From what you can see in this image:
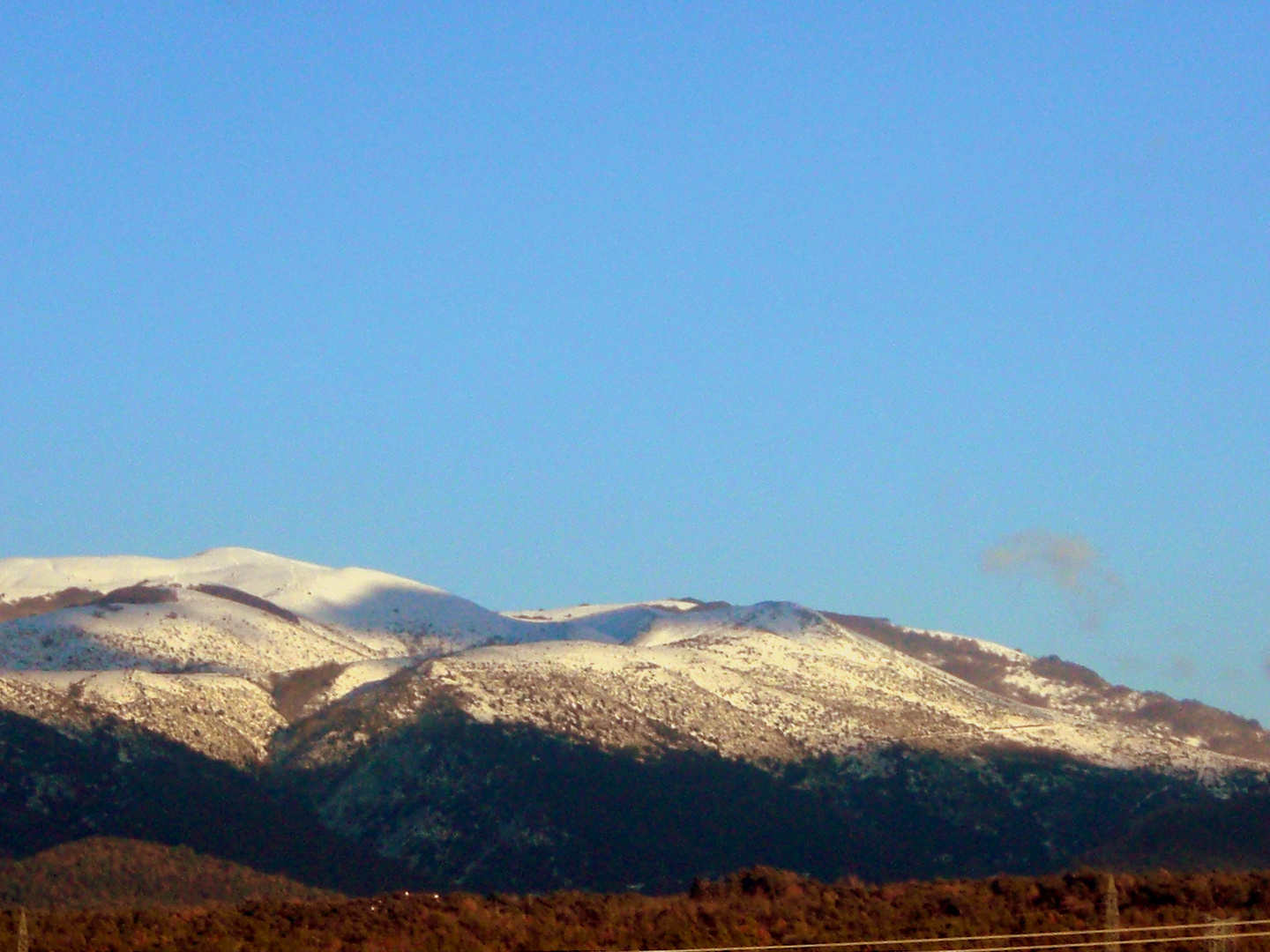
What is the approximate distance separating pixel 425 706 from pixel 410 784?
17.1 feet

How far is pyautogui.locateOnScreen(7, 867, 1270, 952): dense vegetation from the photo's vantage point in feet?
85.5

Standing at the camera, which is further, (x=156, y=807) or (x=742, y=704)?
(x=742, y=704)

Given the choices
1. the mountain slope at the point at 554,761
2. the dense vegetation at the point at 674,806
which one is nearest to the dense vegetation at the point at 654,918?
the dense vegetation at the point at 674,806

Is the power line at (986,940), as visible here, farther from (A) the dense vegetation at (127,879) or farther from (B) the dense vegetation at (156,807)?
(B) the dense vegetation at (156,807)

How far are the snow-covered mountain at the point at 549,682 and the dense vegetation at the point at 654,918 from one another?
124ft

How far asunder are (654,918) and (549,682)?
44.6m

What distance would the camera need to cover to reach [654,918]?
28.6 metres

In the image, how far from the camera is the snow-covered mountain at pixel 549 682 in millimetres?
69250

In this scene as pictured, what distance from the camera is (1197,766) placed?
72.3m

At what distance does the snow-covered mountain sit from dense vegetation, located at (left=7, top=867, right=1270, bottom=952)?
37911 mm

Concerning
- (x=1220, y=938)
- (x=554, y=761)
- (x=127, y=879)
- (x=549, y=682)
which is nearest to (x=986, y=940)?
(x=1220, y=938)

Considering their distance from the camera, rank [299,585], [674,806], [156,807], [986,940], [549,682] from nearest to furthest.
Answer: [986,940] → [156,807] → [674,806] → [549,682] → [299,585]

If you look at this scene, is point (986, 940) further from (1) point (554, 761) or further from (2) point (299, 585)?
(2) point (299, 585)

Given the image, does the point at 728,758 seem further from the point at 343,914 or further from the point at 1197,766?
the point at 343,914
